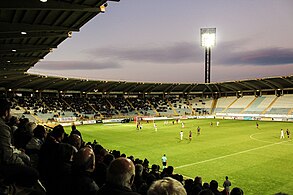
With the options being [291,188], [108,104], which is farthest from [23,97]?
[291,188]

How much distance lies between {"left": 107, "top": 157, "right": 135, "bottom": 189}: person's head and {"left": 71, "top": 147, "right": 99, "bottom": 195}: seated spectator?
80 cm

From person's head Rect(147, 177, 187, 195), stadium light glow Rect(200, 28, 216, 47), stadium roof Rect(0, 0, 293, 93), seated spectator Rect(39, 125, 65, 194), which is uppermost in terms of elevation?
stadium light glow Rect(200, 28, 216, 47)

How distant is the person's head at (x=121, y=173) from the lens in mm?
3170

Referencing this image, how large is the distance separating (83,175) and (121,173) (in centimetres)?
105

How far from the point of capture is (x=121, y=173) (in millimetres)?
3189

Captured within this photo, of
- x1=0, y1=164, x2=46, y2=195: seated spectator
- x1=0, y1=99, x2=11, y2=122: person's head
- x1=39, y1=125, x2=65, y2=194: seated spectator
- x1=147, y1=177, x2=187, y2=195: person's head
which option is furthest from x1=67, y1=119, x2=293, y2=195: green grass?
x1=0, y1=164, x2=46, y2=195: seated spectator

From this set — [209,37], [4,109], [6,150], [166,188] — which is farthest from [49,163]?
[209,37]

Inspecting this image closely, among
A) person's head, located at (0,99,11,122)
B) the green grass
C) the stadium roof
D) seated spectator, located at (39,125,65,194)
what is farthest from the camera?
the green grass

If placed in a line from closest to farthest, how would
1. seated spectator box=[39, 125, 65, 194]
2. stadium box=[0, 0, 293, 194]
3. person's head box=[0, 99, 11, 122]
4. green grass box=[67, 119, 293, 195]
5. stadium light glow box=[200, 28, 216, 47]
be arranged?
1. seated spectator box=[39, 125, 65, 194]
2. person's head box=[0, 99, 11, 122]
3. stadium box=[0, 0, 293, 194]
4. green grass box=[67, 119, 293, 195]
5. stadium light glow box=[200, 28, 216, 47]

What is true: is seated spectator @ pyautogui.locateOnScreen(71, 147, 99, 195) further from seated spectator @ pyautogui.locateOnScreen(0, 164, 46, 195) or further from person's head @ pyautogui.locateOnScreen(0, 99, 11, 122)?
person's head @ pyautogui.locateOnScreen(0, 99, 11, 122)

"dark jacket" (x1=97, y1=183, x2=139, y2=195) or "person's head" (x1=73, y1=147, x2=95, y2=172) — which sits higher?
"person's head" (x1=73, y1=147, x2=95, y2=172)

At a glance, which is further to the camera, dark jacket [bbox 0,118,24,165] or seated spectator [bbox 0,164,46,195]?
dark jacket [bbox 0,118,24,165]

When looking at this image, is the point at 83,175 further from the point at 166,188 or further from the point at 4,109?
the point at 4,109

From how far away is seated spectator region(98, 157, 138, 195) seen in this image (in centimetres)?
311
